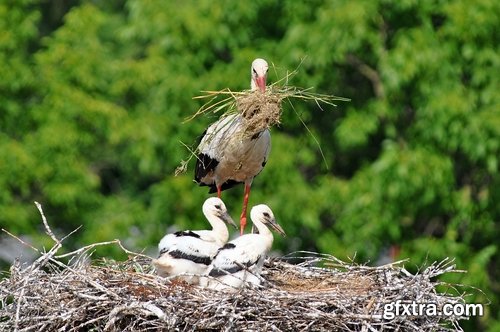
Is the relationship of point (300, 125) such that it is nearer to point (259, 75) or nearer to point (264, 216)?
point (259, 75)

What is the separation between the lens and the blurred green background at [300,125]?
17125mm

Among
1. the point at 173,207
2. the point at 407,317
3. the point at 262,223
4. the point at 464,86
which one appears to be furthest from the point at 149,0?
the point at 407,317

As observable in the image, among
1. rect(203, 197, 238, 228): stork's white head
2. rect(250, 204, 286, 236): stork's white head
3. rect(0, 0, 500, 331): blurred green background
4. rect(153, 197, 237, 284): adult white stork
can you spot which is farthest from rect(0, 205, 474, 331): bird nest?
rect(0, 0, 500, 331): blurred green background

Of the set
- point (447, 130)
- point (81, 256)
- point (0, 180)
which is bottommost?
point (81, 256)

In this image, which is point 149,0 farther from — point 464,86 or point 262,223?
point 262,223

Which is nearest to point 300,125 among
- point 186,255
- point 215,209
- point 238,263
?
point 215,209

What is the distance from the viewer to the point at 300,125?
18.7 meters

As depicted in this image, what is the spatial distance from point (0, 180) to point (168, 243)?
6587 mm

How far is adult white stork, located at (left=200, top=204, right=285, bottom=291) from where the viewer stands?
11.4 m

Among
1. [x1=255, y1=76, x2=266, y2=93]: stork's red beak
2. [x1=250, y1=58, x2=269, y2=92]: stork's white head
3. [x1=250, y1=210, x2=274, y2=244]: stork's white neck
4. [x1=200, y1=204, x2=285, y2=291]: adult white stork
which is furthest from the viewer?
[x1=250, y1=58, x2=269, y2=92]: stork's white head

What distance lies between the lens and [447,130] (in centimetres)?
1700

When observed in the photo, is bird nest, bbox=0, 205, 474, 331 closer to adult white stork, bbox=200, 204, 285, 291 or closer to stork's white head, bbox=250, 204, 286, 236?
adult white stork, bbox=200, 204, 285, 291

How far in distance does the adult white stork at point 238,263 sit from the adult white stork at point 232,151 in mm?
1272

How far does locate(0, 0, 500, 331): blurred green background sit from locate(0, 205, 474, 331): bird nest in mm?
5282
